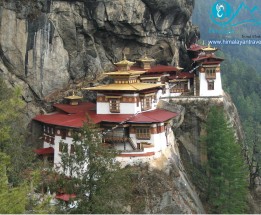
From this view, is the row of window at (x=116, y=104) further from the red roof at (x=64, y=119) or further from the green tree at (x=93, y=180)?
the green tree at (x=93, y=180)

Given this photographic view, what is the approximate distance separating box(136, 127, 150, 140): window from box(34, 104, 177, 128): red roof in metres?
0.70

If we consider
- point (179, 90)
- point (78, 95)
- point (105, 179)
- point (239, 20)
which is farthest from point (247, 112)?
point (239, 20)

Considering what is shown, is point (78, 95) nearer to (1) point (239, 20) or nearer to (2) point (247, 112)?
(2) point (247, 112)

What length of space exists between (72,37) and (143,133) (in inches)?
428

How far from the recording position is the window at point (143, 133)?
29047 millimetres

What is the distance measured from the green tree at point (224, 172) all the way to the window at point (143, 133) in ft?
20.4

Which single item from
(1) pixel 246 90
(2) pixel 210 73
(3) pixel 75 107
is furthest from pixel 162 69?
(1) pixel 246 90

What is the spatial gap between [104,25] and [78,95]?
20.9 ft

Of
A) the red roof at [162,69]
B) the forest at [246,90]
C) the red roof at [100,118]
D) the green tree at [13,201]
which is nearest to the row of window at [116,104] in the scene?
the red roof at [100,118]

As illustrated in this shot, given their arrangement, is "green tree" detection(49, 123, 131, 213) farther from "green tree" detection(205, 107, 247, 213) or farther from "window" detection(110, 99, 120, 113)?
"green tree" detection(205, 107, 247, 213)

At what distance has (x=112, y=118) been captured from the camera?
29422 mm

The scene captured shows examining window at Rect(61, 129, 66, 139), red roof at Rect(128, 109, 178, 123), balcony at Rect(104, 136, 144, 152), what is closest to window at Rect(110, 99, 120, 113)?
Answer: red roof at Rect(128, 109, 178, 123)

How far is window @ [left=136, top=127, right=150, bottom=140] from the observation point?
29.0m

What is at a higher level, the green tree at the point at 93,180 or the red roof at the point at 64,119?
the red roof at the point at 64,119
